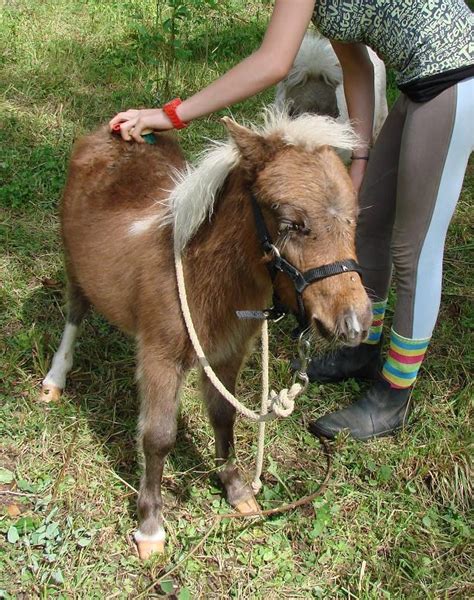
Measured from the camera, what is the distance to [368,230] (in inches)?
123

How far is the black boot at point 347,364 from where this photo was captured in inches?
135

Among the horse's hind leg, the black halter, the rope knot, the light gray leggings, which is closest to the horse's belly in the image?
the horse's hind leg

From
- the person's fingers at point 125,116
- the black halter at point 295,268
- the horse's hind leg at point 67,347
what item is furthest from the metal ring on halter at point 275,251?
the horse's hind leg at point 67,347

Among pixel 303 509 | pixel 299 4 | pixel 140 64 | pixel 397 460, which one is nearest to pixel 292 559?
pixel 303 509

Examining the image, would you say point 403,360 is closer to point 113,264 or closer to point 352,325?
point 352,325

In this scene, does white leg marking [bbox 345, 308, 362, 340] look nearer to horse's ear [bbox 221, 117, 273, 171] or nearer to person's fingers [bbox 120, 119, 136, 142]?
horse's ear [bbox 221, 117, 273, 171]

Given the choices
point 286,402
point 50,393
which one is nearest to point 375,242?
point 286,402

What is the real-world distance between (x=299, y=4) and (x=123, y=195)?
114cm

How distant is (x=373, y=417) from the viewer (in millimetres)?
3104

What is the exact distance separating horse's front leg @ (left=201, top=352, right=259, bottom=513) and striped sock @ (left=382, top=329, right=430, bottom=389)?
2.53ft

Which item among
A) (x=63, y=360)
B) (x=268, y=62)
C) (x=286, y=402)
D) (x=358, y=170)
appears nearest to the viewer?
(x=268, y=62)

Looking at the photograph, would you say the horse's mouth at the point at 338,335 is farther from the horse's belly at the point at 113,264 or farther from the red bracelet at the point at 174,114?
the red bracelet at the point at 174,114

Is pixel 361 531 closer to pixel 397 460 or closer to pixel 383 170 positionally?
pixel 397 460

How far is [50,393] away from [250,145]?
183 centimetres
